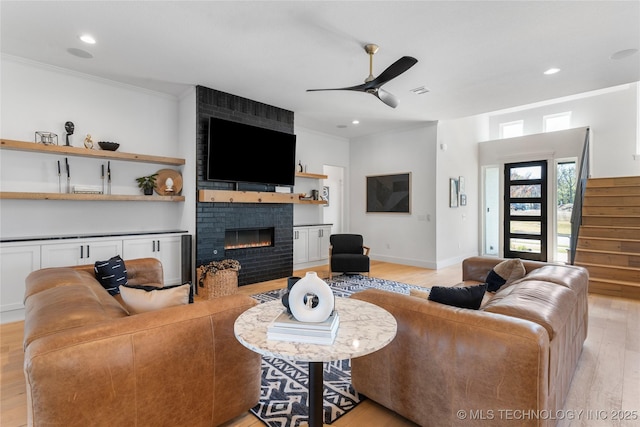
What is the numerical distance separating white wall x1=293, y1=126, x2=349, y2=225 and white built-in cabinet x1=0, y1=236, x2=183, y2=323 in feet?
9.07

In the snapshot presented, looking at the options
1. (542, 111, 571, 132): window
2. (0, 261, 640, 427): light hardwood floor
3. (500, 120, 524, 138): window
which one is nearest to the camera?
(0, 261, 640, 427): light hardwood floor

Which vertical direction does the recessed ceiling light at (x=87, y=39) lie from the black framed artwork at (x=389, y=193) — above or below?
above

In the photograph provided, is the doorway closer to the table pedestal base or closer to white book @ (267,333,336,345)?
Result: the table pedestal base

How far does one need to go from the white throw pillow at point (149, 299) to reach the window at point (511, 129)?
28.2ft

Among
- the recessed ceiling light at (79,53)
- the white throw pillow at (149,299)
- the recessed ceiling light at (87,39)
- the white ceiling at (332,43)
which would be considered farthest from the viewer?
the recessed ceiling light at (79,53)

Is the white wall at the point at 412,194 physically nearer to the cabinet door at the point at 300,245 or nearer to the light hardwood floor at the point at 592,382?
the cabinet door at the point at 300,245

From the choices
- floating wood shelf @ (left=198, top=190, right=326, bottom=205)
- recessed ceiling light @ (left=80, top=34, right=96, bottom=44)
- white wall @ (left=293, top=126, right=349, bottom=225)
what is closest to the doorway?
white wall @ (left=293, top=126, right=349, bottom=225)

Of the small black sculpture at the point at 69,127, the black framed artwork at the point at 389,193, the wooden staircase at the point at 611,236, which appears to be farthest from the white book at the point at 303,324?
the black framed artwork at the point at 389,193

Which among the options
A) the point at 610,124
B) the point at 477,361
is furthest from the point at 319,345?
the point at 610,124

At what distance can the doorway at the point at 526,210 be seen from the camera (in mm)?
6883

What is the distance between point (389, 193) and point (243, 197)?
3.46 metres

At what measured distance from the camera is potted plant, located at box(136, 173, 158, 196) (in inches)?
174

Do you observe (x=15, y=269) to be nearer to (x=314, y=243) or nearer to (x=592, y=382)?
(x=314, y=243)

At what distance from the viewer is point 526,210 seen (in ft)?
23.3
